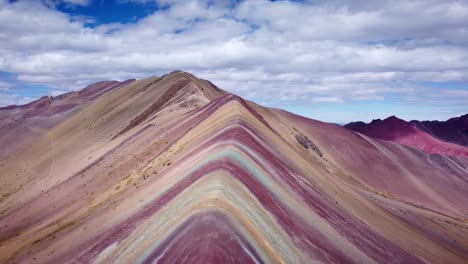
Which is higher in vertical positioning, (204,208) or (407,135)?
(407,135)

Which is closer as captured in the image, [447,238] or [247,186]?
[247,186]

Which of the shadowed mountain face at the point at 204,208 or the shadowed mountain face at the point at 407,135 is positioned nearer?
the shadowed mountain face at the point at 204,208

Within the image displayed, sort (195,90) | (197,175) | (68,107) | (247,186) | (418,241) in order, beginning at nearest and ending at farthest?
(247,186) → (197,175) → (418,241) → (195,90) → (68,107)

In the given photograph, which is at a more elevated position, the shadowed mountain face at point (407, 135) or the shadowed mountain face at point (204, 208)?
the shadowed mountain face at point (407, 135)

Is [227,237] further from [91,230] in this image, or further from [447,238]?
[447,238]

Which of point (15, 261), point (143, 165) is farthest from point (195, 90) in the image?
point (15, 261)

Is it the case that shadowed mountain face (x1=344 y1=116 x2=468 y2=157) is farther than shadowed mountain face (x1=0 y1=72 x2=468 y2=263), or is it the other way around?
shadowed mountain face (x1=344 y1=116 x2=468 y2=157)

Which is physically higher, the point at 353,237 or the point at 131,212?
the point at 131,212

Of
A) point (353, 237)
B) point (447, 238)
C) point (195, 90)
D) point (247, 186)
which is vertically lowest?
point (447, 238)

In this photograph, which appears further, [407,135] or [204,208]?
[407,135]

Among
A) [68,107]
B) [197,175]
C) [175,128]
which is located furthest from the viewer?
[68,107]

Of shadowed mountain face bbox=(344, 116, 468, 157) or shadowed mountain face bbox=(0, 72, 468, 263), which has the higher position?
shadowed mountain face bbox=(344, 116, 468, 157)
